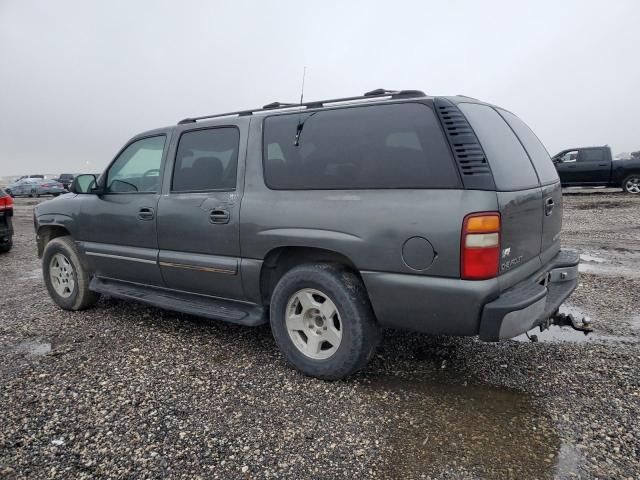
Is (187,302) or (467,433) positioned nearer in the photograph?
(467,433)

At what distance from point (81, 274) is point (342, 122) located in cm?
325

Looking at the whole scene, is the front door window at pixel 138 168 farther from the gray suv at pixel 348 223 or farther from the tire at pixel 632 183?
the tire at pixel 632 183

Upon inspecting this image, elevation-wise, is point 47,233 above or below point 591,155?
below

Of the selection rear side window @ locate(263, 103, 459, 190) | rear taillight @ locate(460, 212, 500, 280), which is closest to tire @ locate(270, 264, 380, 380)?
rear side window @ locate(263, 103, 459, 190)

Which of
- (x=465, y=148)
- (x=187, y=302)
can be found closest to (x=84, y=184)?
(x=187, y=302)

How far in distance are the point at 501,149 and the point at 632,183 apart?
16012 mm

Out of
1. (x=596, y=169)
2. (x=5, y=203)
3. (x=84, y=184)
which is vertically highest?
(x=596, y=169)

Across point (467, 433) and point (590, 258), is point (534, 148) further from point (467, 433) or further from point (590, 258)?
point (590, 258)

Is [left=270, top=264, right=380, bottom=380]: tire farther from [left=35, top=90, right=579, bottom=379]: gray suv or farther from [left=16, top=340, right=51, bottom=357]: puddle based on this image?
[left=16, top=340, right=51, bottom=357]: puddle

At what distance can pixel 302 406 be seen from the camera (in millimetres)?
2893

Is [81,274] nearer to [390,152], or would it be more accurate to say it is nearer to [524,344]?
[390,152]

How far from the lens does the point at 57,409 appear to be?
9.46 ft

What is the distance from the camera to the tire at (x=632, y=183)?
15641 millimetres

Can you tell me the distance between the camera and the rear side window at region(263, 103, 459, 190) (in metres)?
2.75
